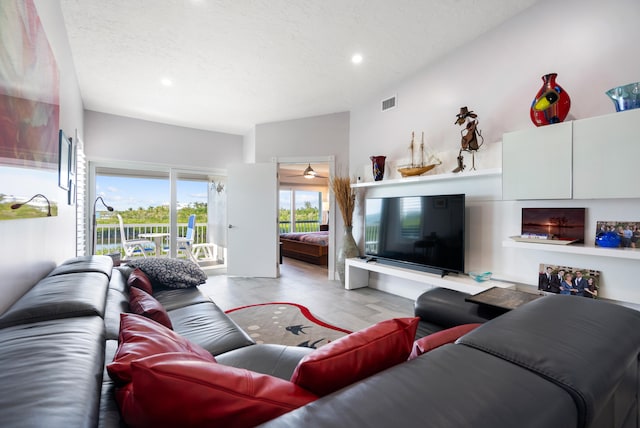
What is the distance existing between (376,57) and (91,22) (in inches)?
105

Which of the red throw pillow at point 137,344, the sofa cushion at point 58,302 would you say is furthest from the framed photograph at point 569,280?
the sofa cushion at point 58,302

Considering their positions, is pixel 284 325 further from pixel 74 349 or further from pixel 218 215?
pixel 218 215

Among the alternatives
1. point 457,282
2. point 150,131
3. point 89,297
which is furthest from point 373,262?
point 150,131

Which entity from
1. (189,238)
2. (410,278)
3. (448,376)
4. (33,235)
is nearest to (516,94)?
(410,278)

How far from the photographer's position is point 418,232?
11.1 ft

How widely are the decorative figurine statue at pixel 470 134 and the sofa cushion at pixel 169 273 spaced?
2.84 metres

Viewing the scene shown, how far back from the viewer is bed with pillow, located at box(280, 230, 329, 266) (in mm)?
6434

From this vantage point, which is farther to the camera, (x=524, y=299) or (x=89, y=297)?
(x=524, y=299)

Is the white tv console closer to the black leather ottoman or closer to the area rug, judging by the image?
the black leather ottoman

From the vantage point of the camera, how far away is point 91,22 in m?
2.54

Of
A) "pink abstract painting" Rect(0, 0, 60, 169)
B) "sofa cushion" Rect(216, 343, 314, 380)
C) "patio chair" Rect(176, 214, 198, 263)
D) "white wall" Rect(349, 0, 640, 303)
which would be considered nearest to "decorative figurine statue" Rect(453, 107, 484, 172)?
"white wall" Rect(349, 0, 640, 303)

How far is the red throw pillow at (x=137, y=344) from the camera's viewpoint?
0.74m

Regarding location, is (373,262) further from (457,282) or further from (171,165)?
(171,165)

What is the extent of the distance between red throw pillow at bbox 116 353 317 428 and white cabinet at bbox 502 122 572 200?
2.39 m
